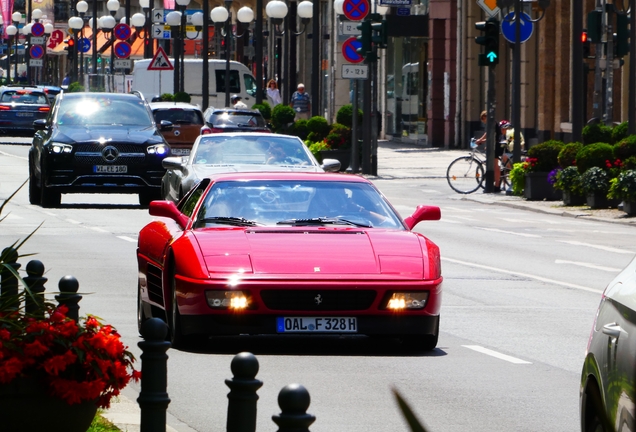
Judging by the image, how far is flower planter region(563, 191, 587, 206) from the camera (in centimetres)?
2847

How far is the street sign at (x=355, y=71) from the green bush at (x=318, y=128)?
411 cm

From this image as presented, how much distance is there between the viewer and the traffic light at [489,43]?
1267 inches

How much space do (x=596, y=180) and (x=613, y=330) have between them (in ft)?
72.6

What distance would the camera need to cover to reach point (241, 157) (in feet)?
67.1

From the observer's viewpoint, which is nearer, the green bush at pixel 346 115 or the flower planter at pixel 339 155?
the flower planter at pixel 339 155

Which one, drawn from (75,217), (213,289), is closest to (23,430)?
(213,289)

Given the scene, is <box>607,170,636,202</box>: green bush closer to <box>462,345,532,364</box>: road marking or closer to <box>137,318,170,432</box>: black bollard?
<box>462,345,532,364</box>: road marking

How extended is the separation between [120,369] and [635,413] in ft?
13.8

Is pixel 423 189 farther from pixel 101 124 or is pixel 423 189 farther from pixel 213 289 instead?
pixel 213 289

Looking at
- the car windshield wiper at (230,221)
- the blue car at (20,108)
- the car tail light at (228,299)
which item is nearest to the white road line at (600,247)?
the car windshield wiper at (230,221)

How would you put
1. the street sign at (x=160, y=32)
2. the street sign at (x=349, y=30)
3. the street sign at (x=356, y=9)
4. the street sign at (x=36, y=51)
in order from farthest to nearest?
the street sign at (x=36, y=51), the street sign at (x=160, y=32), the street sign at (x=356, y=9), the street sign at (x=349, y=30)

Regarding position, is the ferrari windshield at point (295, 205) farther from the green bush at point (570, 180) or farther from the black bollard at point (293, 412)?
the green bush at point (570, 180)

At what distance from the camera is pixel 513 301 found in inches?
567

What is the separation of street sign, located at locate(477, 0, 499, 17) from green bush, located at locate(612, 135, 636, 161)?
7278mm
